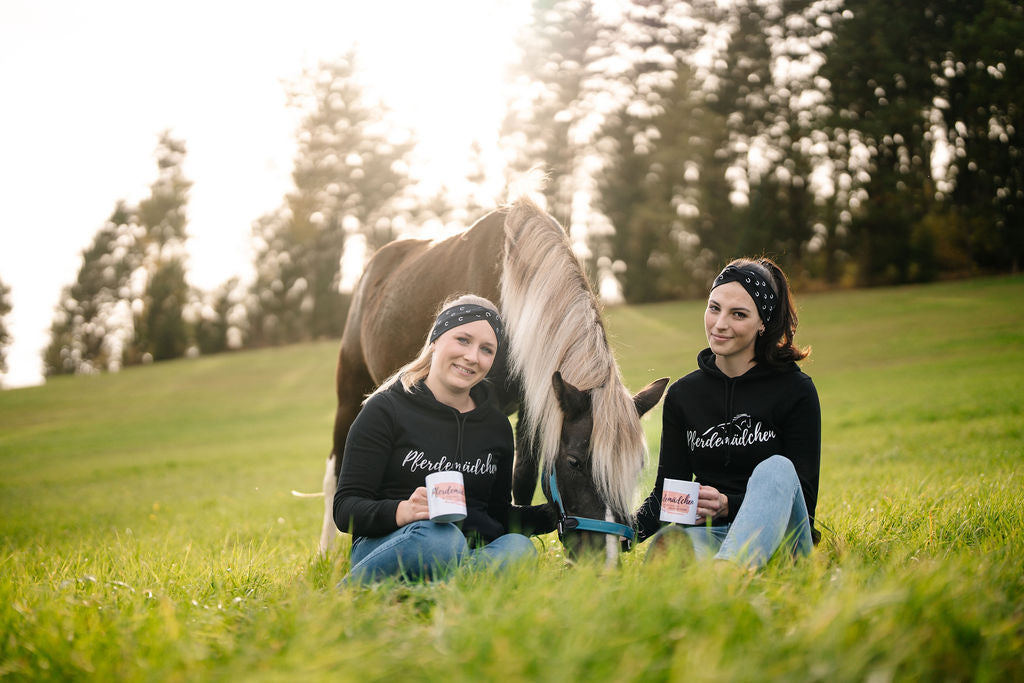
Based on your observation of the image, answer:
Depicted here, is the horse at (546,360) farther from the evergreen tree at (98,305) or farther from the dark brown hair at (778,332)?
the evergreen tree at (98,305)

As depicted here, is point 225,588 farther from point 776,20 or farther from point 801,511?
point 776,20

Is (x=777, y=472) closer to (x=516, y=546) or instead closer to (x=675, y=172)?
(x=516, y=546)

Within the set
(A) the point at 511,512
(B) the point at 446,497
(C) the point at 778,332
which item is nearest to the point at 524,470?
(A) the point at 511,512

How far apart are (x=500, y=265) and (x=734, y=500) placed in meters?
1.91

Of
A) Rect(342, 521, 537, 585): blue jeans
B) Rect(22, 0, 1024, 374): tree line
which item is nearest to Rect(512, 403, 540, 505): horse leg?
Rect(342, 521, 537, 585): blue jeans

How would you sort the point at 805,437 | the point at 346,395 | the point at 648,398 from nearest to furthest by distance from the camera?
the point at 805,437 → the point at 648,398 → the point at 346,395

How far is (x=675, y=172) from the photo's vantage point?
3036cm

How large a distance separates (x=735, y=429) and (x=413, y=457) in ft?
4.61

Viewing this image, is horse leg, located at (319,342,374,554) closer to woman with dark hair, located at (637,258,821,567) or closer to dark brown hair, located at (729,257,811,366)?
woman with dark hair, located at (637,258,821,567)

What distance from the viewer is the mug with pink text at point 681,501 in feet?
8.75

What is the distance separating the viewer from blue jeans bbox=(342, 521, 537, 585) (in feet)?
8.96

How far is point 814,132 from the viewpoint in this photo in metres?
28.7

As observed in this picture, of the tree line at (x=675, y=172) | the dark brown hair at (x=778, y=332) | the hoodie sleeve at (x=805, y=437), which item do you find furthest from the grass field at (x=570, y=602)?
the tree line at (x=675, y=172)

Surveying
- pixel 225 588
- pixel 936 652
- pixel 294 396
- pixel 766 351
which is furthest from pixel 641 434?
pixel 294 396
